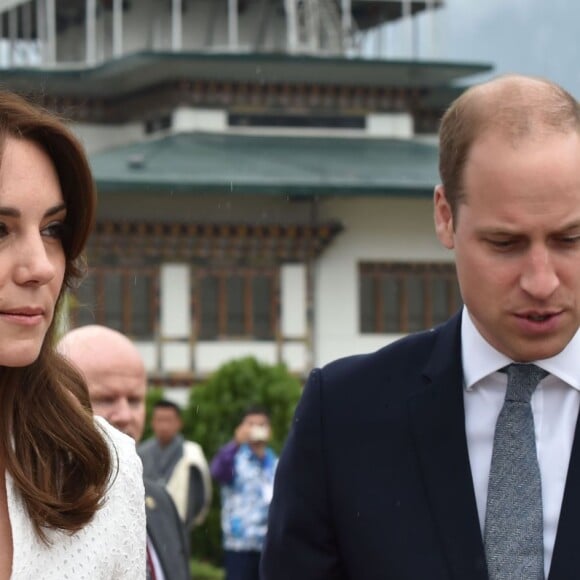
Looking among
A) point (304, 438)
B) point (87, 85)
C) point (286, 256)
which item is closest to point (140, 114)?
point (87, 85)

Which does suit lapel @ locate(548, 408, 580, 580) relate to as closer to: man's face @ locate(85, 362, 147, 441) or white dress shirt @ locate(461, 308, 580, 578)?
white dress shirt @ locate(461, 308, 580, 578)

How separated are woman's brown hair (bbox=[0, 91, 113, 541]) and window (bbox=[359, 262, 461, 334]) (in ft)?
82.3

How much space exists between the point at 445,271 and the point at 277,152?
3.37m

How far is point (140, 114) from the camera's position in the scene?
100ft

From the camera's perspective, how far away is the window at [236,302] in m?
27.8

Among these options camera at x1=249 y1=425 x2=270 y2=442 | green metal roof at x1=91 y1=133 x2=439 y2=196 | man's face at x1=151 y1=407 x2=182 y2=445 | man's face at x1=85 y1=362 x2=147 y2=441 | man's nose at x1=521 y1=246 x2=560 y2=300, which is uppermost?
man's nose at x1=521 y1=246 x2=560 y2=300

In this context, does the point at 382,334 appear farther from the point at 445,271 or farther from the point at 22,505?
the point at 22,505

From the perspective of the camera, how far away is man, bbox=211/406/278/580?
533 inches

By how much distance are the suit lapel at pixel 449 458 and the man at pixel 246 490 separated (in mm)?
9916

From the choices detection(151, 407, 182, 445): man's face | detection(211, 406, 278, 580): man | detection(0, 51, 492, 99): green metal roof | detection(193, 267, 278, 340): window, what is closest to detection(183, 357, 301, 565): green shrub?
detection(193, 267, 278, 340): window

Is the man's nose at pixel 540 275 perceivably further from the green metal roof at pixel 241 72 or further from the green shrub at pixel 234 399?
the green metal roof at pixel 241 72

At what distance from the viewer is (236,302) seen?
2805cm

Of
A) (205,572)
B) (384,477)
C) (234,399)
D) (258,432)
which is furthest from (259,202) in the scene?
(384,477)

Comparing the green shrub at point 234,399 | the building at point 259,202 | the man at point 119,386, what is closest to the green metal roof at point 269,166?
the building at point 259,202
